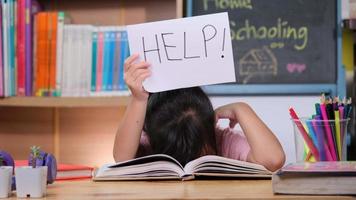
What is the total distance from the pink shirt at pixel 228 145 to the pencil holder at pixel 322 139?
1.20 feet

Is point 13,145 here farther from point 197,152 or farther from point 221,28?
point 221,28

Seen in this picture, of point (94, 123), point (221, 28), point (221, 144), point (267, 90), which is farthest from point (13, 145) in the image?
point (221, 28)

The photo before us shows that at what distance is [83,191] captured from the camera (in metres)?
0.95

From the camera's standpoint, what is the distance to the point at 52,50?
2.21 metres

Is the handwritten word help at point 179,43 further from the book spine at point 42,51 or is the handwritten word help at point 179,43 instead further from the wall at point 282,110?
the book spine at point 42,51

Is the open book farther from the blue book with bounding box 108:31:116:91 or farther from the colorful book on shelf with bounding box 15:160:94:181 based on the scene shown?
the blue book with bounding box 108:31:116:91

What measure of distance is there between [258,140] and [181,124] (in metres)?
0.18

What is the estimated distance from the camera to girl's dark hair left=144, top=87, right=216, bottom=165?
4.47ft

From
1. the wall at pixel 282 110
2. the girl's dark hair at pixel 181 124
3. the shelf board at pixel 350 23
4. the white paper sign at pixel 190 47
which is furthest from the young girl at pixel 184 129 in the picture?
the shelf board at pixel 350 23

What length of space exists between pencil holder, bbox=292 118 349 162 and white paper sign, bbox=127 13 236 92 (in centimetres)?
17

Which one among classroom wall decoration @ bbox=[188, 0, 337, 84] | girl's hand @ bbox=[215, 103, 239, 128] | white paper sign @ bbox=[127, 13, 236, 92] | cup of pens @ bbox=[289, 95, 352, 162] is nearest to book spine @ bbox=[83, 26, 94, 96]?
classroom wall decoration @ bbox=[188, 0, 337, 84]

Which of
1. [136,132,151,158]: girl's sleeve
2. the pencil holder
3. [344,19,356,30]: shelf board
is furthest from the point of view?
[344,19,356,30]: shelf board

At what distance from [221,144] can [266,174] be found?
42 cm

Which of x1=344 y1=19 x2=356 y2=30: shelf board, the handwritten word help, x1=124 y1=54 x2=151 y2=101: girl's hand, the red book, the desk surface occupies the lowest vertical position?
the red book
